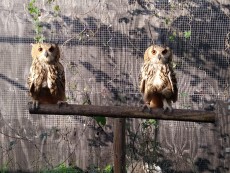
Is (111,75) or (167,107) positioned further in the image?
(111,75)

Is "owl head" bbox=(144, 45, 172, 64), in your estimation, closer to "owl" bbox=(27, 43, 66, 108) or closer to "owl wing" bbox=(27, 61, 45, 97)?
"owl" bbox=(27, 43, 66, 108)

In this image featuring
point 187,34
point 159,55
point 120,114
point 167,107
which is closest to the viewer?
point 120,114

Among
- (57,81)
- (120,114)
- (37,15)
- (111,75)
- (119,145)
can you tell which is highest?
(37,15)

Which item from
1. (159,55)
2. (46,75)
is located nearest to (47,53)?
(46,75)

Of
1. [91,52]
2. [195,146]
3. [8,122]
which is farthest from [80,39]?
[195,146]

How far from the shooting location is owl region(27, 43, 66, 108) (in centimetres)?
302

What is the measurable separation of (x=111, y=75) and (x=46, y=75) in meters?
1.18

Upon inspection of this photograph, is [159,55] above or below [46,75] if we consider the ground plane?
above

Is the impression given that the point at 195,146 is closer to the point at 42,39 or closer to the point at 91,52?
the point at 91,52

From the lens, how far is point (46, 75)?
3.04m

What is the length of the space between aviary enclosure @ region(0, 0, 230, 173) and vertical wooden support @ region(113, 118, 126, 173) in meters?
1.27

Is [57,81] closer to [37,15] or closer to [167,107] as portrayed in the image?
[167,107]

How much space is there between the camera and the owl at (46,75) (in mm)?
3018

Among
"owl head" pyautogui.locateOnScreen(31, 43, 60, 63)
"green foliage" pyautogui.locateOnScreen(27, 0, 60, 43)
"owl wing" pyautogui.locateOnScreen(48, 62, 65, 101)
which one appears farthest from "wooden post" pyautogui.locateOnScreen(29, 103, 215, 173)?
"green foliage" pyautogui.locateOnScreen(27, 0, 60, 43)
